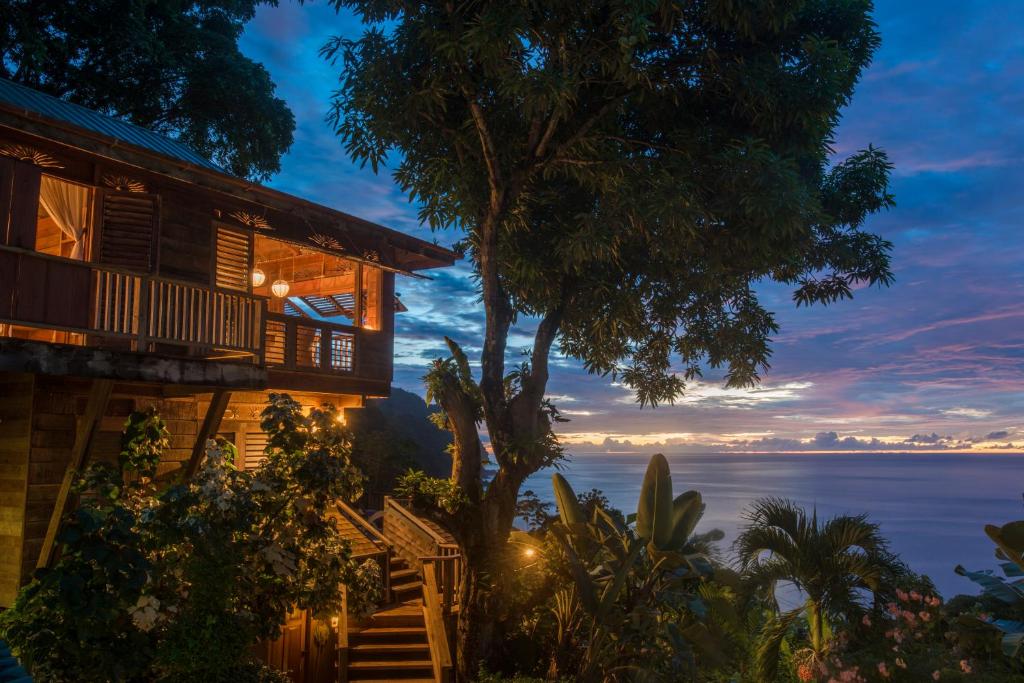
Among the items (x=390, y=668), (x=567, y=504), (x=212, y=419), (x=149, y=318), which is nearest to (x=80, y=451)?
(x=212, y=419)

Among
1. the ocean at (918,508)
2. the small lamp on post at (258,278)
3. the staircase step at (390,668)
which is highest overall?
the small lamp on post at (258,278)

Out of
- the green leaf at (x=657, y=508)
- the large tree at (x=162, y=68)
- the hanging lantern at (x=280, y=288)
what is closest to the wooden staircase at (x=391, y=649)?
the green leaf at (x=657, y=508)

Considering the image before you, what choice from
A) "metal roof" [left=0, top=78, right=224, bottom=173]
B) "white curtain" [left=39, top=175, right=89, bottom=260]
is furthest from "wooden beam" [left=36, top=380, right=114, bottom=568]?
"metal roof" [left=0, top=78, right=224, bottom=173]

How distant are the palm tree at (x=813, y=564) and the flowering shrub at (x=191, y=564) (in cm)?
691

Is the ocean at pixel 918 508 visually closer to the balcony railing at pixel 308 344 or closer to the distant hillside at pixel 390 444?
the distant hillside at pixel 390 444

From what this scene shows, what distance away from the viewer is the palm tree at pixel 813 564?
1255 cm

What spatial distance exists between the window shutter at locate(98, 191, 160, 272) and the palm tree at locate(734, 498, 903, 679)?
431 inches

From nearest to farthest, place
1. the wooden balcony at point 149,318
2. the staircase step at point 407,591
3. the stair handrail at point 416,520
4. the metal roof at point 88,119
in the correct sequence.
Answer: the wooden balcony at point 149,318 → the metal roof at point 88,119 → the staircase step at point 407,591 → the stair handrail at point 416,520

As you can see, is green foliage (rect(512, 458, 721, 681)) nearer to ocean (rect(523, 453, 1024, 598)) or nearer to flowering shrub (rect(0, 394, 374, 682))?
flowering shrub (rect(0, 394, 374, 682))

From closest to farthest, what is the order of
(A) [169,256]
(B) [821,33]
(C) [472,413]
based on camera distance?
1. (A) [169,256]
2. (C) [472,413]
3. (B) [821,33]

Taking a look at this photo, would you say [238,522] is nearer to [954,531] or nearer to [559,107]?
[559,107]

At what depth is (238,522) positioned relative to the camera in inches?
334

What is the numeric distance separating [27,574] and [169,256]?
199 inches

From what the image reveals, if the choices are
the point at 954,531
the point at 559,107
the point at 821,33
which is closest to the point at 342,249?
the point at 559,107
